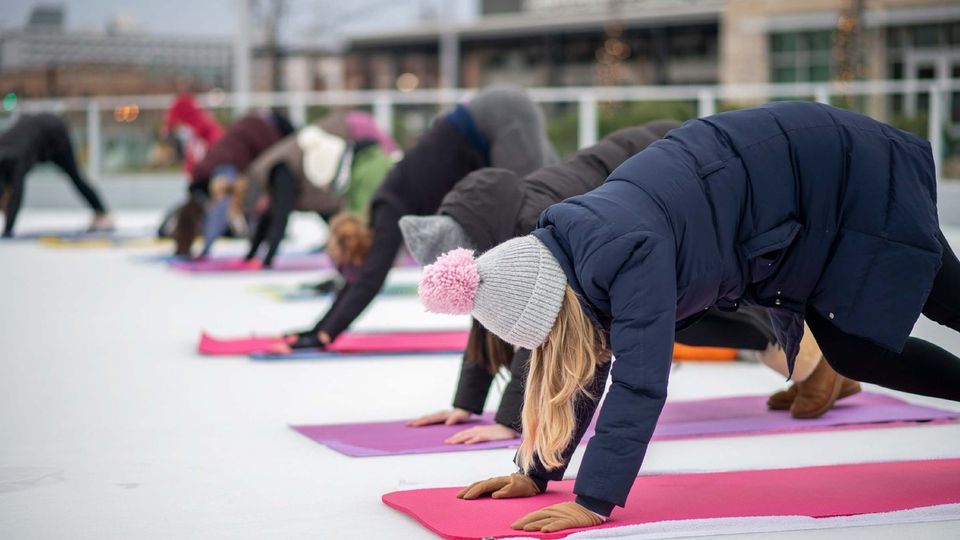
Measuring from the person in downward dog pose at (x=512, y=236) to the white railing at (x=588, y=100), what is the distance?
21.8 feet

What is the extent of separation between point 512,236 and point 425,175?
1.42 metres

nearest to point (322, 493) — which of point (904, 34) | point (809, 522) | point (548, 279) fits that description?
point (548, 279)

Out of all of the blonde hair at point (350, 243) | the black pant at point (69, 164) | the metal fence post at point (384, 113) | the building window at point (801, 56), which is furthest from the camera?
the building window at point (801, 56)

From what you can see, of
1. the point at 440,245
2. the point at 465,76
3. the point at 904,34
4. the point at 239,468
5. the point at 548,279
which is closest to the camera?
the point at 548,279

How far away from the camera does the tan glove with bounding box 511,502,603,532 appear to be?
284 centimetres

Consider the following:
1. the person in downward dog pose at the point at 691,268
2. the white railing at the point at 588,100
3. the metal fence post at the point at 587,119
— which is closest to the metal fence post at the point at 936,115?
the white railing at the point at 588,100

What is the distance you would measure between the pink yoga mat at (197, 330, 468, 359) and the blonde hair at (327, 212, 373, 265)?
0.71 meters

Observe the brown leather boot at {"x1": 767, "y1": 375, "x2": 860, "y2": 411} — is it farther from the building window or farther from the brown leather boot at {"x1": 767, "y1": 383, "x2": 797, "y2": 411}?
the building window

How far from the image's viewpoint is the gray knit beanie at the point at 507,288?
2.84 m

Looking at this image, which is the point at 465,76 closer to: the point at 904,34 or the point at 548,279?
the point at 904,34

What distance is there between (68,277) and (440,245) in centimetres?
631

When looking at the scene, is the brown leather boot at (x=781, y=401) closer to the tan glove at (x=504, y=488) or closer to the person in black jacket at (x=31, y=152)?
the tan glove at (x=504, y=488)

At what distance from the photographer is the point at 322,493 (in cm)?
345

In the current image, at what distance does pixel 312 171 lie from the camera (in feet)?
28.6
